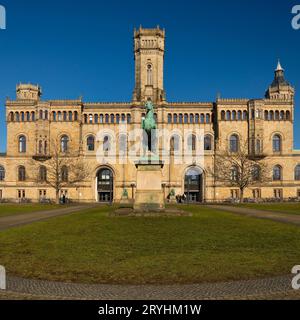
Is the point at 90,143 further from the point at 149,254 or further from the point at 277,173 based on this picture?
the point at 149,254

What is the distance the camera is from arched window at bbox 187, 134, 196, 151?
252ft

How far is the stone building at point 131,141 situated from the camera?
75062 millimetres

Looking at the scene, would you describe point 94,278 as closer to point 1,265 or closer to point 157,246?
point 1,265

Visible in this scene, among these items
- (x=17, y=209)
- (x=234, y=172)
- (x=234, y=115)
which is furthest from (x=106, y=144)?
(x=17, y=209)

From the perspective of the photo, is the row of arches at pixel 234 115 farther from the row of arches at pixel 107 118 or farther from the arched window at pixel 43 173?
the arched window at pixel 43 173

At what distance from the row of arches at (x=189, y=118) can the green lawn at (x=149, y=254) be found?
58347 millimetres

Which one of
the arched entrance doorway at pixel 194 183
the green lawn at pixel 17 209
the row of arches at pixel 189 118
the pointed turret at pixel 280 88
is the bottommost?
the green lawn at pixel 17 209

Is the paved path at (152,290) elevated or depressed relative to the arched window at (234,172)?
depressed

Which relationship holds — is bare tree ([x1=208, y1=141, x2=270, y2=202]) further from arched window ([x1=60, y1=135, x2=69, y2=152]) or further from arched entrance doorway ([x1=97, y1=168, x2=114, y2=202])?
arched window ([x1=60, y1=135, x2=69, y2=152])

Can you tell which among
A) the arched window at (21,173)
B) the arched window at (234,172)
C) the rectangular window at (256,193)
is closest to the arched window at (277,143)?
the rectangular window at (256,193)

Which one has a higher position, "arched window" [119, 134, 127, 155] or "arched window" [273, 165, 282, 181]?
"arched window" [119, 134, 127, 155]

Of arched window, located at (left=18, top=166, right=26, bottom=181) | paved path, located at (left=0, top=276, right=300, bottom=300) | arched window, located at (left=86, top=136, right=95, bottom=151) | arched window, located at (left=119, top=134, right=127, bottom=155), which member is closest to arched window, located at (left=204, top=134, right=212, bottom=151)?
arched window, located at (left=119, top=134, right=127, bottom=155)

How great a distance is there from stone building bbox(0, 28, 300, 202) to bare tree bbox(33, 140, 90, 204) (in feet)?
1.91
